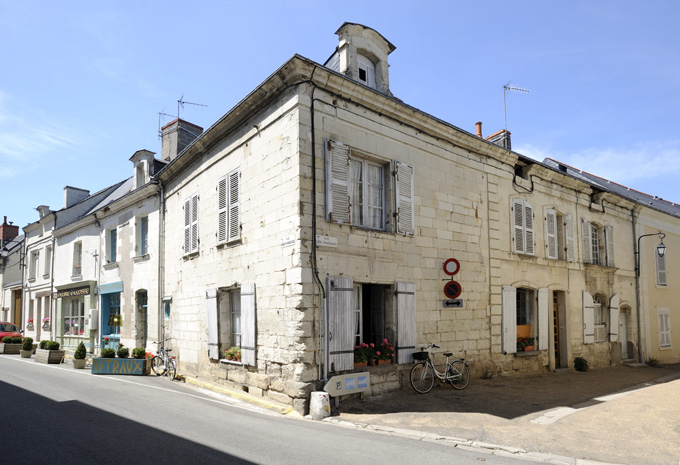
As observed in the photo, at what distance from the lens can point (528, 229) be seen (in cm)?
1267

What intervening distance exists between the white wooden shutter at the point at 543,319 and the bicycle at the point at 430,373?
3604 millimetres

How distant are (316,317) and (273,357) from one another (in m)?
1.12

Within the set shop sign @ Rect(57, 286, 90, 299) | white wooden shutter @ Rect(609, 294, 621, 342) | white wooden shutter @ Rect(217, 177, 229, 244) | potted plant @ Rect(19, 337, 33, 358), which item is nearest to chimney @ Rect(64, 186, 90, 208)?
shop sign @ Rect(57, 286, 90, 299)

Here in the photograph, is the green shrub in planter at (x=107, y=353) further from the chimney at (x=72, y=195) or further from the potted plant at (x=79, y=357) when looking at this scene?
the chimney at (x=72, y=195)

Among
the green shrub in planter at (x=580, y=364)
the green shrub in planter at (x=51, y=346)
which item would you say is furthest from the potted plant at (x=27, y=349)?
the green shrub in planter at (x=580, y=364)

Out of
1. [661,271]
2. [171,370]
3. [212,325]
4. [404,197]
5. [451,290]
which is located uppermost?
[404,197]

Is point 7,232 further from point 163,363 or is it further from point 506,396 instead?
point 506,396

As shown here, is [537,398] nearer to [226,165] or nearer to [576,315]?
[576,315]

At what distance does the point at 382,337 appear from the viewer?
916cm

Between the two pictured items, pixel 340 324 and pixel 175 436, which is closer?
pixel 175 436

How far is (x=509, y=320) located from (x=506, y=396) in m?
2.80

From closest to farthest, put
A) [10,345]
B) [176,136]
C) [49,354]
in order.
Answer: [49,354], [176,136], [10,345]

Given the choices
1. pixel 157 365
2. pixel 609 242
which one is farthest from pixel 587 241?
pixel 157 365

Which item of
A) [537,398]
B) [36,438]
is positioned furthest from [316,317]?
[537,398]
